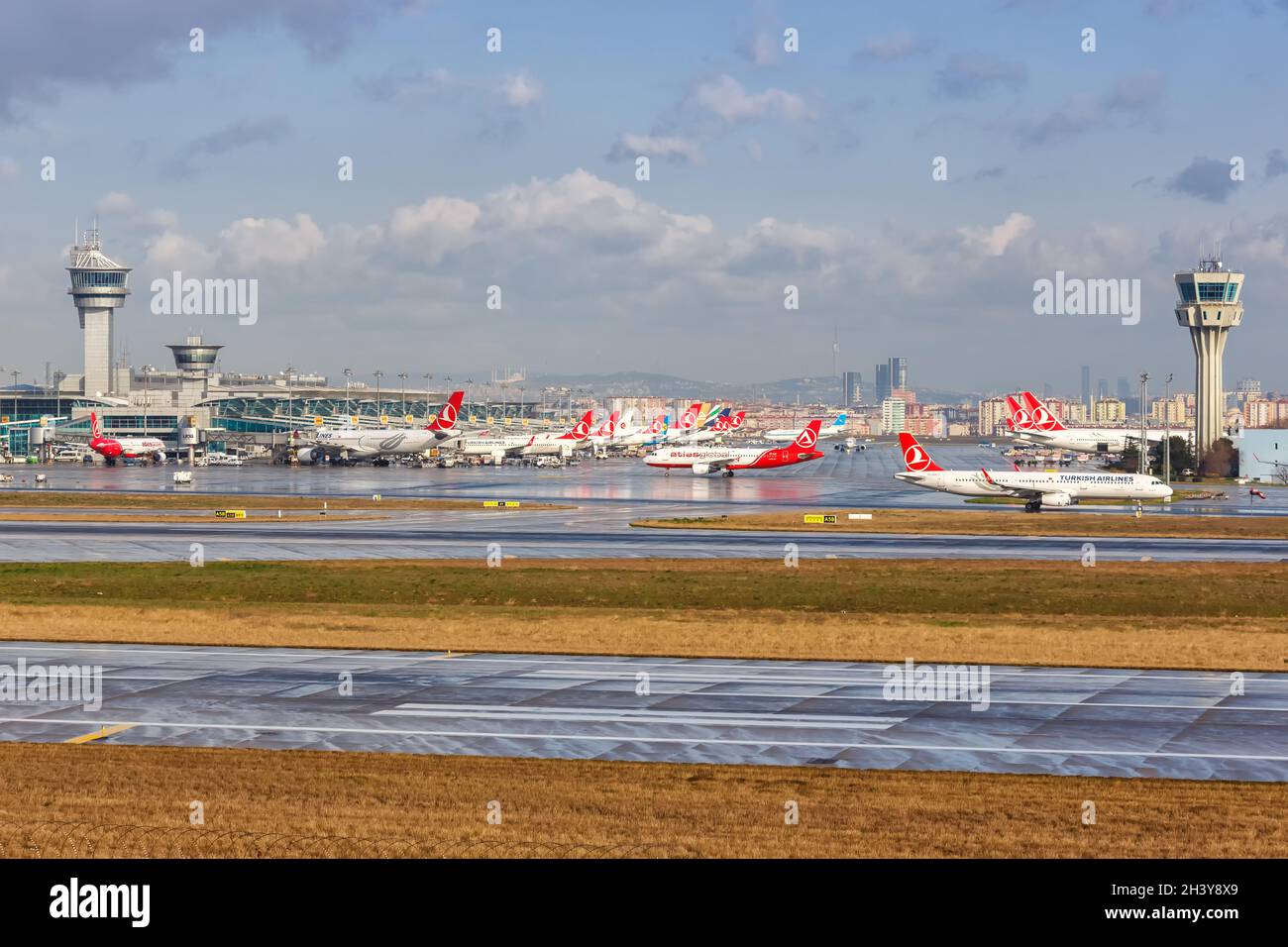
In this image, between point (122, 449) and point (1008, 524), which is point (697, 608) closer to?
point (1008, 524)

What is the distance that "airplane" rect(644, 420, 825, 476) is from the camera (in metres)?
160

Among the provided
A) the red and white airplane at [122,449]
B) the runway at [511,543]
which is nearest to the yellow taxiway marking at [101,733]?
the runway at [511,543]

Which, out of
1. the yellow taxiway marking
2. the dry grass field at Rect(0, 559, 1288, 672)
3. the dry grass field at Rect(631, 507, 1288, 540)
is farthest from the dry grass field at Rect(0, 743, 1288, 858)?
the dry grass field at Rect(631, 507, 1288, 540)

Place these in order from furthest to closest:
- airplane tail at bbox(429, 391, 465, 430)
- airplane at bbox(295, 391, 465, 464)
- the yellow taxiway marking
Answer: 1. airplane at bbox(295, 391, 465, 464)
2. airplane tail at bbox(429, 391, 465, 430)
3. the yellow taxiway marking

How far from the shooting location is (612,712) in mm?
31531

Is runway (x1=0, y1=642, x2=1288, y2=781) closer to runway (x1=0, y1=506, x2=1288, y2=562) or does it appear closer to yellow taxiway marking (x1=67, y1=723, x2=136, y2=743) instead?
yellow taxiway marking (x1=67, y1=723, x2=136, y2=743)

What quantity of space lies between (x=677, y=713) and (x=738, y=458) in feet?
432

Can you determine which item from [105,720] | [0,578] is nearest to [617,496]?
[0,578]

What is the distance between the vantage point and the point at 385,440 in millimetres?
187625

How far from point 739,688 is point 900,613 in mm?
14918

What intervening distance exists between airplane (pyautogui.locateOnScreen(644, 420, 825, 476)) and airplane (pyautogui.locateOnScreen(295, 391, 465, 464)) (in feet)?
104

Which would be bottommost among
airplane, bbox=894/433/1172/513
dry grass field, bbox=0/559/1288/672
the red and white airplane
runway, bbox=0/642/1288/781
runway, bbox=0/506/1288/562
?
runway, bbox=0/642/1288/781

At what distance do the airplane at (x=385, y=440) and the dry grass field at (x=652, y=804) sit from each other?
513 ft
